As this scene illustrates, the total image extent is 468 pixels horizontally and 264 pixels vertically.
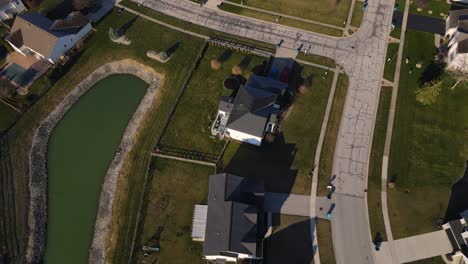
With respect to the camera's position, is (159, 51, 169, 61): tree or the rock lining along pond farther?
(159, 51, 169, 61): tree

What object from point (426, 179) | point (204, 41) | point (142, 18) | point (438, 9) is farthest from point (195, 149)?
point (438, 9)

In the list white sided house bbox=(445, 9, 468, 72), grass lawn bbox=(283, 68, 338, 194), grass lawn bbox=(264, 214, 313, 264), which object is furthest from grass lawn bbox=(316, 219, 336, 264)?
white sided house bbox=(445, 9, 468, 72)

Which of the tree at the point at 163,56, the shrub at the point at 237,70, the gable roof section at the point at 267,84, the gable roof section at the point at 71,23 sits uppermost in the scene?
the gable roof section at the point at 71,23

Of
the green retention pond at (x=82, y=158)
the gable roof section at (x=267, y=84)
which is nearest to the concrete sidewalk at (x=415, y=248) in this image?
the gable roof section at (x=267, y=84)

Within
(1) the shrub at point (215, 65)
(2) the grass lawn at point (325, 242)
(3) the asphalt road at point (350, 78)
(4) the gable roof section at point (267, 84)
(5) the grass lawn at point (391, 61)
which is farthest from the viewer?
(1) the shrub at point (215, 65)

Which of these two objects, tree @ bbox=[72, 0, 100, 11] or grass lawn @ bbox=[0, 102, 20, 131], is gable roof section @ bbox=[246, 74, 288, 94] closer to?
tree @ bbox=[72, 0, 100, 11]

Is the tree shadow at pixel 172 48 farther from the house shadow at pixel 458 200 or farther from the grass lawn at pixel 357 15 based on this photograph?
the house shadow at pixel 458 200

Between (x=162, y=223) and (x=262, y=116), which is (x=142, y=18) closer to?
(x=262, y=116)
